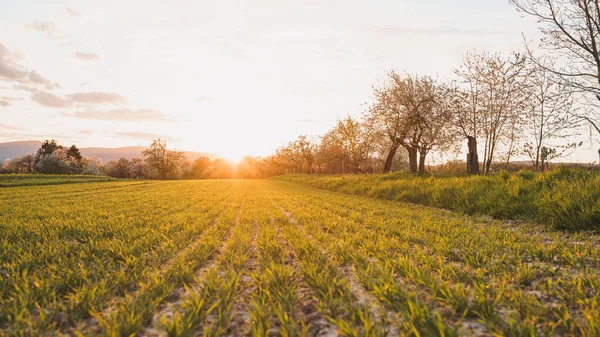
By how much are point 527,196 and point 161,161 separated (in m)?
114

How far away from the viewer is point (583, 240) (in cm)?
473

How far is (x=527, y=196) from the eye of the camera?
7.70 meters

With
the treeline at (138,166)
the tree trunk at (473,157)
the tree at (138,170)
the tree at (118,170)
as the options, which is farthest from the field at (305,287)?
the tree at (118,170)

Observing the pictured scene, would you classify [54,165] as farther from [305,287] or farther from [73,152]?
[305,287]

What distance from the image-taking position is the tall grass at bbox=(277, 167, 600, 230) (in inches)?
231

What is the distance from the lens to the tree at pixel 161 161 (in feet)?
348

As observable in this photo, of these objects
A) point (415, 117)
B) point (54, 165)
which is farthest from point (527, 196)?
point (54, 165)

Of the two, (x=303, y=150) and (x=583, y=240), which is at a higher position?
(x=303, y=150)

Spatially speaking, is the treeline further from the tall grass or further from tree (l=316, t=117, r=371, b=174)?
the tall grass

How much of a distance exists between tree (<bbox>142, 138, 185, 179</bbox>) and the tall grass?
107732 mm

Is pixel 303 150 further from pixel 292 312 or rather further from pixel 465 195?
pixel 292 312

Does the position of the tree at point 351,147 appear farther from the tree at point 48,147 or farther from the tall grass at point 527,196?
the tree at point 48,147

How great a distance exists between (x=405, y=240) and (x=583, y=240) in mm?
2825

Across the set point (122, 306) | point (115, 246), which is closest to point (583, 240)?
point (122, 306)
